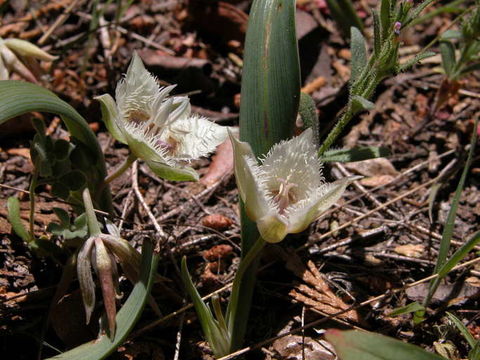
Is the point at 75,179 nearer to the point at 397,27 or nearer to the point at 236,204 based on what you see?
the point at 236,204

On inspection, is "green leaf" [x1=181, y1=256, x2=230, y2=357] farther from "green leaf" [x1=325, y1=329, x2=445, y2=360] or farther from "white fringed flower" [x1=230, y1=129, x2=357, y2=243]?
"green leaf" [x1=325, y1=329, x2=445, y2=360]

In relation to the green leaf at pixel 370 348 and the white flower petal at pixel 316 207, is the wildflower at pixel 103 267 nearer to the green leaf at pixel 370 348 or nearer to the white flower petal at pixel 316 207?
the white flower petal at pixel 316 207

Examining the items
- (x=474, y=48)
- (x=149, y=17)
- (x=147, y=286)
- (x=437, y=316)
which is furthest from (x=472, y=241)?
(x=149, y=17)

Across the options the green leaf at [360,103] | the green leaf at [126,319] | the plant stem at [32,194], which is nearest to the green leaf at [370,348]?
the green leaf at [126,319]

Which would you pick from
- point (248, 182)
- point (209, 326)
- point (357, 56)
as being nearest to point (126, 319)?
point (209, 326)

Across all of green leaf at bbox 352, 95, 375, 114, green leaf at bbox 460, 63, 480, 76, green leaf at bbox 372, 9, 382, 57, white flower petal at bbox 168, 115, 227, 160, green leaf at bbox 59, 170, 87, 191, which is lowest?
green leaf at bbox 59, 170, 87, 191

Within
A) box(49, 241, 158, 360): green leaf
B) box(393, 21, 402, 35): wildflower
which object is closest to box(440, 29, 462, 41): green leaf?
box(393, 21, 402, 35): wildflower

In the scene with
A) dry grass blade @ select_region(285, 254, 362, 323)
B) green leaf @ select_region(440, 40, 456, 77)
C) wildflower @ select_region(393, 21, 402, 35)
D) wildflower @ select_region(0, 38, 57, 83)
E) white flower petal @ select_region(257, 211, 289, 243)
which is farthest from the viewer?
green leaf @ select_region(440, 40, 456, 77)
